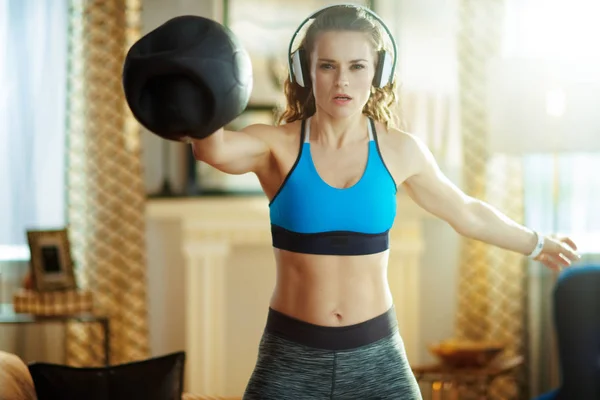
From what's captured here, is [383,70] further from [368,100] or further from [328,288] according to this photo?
[328,288]

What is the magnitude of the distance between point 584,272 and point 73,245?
238 cm

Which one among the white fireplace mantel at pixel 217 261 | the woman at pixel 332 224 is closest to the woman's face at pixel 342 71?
the woman at pixel 332 224

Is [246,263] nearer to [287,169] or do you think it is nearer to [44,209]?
[44,209]

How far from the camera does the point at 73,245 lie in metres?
4.09

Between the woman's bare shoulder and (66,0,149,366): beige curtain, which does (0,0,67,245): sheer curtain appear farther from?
the woman's bare shoulder

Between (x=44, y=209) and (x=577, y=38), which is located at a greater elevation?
(x=577, y=38)

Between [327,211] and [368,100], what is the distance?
281 millimetres

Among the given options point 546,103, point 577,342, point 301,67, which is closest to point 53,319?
point 577,342

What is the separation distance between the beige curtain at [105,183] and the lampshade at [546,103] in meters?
1.65

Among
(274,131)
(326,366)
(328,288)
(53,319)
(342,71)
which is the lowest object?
(53,319)

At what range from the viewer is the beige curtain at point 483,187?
4.07 metres

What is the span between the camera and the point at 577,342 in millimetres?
2691

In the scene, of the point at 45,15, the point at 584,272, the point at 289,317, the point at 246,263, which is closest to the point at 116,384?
the point at 289,317

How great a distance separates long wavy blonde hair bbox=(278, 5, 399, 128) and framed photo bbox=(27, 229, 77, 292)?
2.11m
